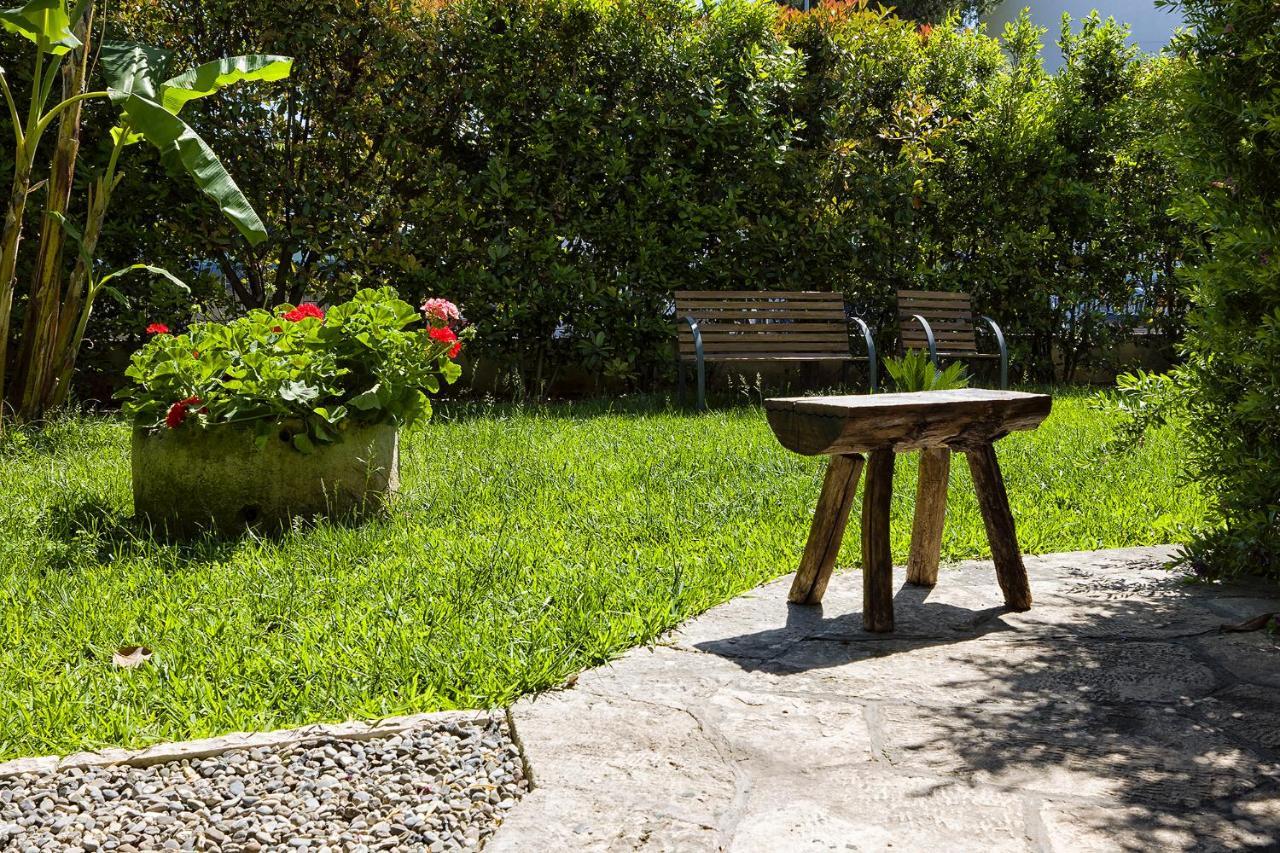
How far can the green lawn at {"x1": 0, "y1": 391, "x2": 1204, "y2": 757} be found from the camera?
3014 millimetres

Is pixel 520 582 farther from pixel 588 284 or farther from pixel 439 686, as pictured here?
pixel 588 284

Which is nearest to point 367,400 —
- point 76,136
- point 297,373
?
point 297,373

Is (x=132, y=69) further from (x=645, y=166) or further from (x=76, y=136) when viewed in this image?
(x=645, y=166)

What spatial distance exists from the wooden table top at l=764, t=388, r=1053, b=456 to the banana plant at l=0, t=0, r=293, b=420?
382 centimetres

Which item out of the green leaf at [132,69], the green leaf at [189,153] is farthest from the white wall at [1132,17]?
the green leaf at [189,153]

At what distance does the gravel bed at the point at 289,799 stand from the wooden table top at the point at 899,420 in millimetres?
1367

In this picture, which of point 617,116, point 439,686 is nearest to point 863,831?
point 439,686

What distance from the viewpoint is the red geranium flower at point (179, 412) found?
4.59m

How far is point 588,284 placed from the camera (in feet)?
31.7

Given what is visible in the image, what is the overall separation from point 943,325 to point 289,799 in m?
8.98

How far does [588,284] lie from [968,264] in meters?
4.15

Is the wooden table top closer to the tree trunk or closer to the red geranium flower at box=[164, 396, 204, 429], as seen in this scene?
the red geranium flower at box=[164, 396, 204, 429]

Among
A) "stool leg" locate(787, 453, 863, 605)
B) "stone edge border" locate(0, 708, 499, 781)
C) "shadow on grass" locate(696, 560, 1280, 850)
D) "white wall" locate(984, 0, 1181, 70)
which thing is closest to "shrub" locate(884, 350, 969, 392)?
"shadow on grass" locate(696, 560, 1280, 850)

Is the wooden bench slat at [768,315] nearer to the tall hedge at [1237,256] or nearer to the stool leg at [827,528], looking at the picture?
the tall hedge at [1237,256]
